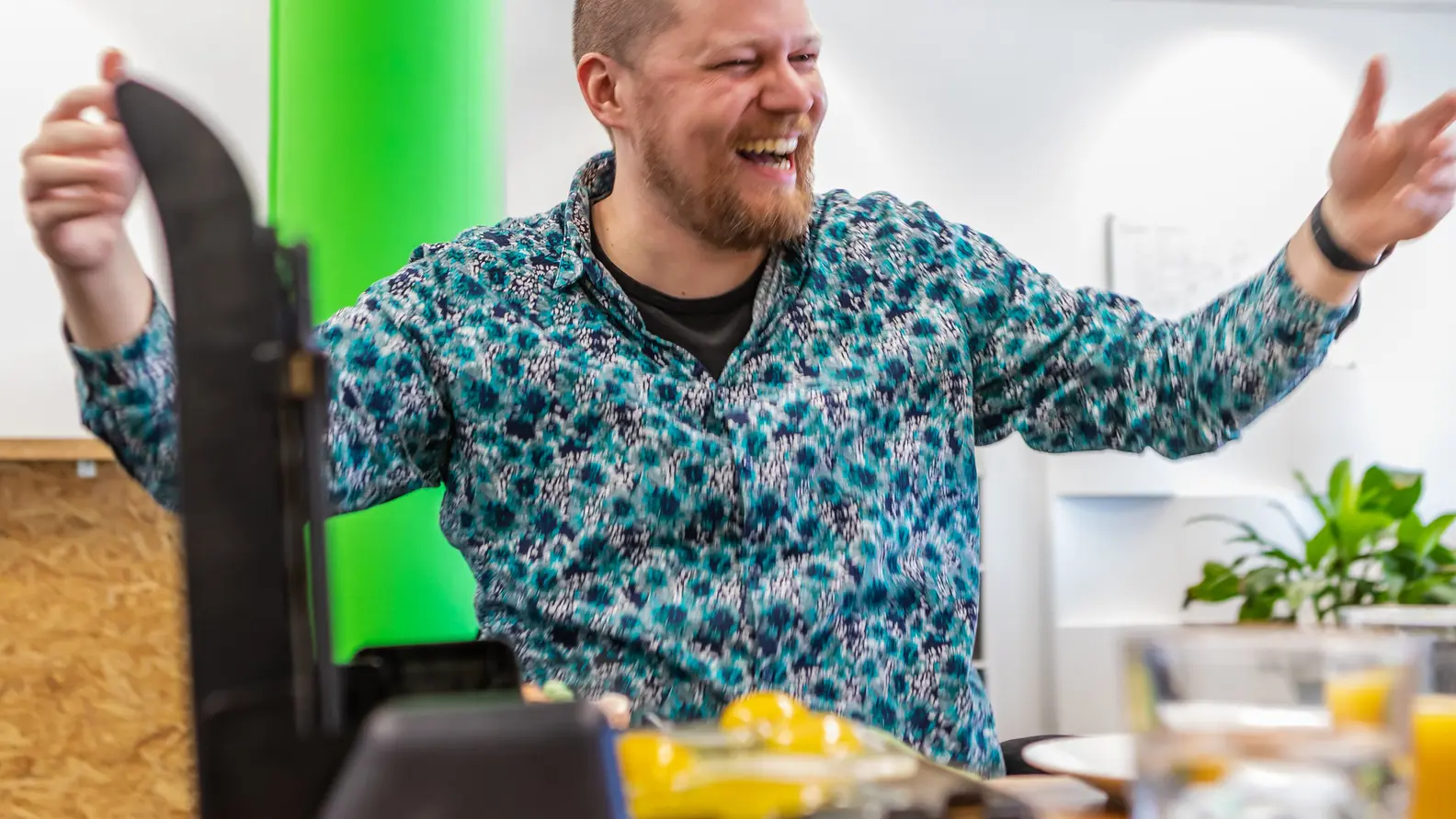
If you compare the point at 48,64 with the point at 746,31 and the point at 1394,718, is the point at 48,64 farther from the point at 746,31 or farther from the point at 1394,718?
the point at 1394,718

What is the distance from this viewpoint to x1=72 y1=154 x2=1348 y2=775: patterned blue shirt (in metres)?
1.20

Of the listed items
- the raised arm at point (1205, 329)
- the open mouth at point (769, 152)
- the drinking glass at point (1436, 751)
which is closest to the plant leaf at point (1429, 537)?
the raised arm at point (1205, 329)

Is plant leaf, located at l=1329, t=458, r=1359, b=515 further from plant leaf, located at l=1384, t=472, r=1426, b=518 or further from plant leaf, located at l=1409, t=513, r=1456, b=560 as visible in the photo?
plant leaf, located at l=1409, t=513, r=1456, b=560

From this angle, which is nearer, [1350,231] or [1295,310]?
[1350,231]

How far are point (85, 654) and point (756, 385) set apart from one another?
7.81 ft

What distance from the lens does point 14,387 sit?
287cm

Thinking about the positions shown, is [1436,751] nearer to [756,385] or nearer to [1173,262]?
[756,385]

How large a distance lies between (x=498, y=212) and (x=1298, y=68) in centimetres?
380

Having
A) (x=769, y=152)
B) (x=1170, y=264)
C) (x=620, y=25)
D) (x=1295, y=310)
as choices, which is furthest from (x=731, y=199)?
(x=1170, y=264)

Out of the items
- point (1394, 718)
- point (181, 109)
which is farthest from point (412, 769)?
point (1394, 718)

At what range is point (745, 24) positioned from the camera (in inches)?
55.4

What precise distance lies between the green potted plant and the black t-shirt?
2873 mm

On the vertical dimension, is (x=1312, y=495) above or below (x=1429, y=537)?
above

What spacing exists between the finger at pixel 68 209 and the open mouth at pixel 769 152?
0.87 m
